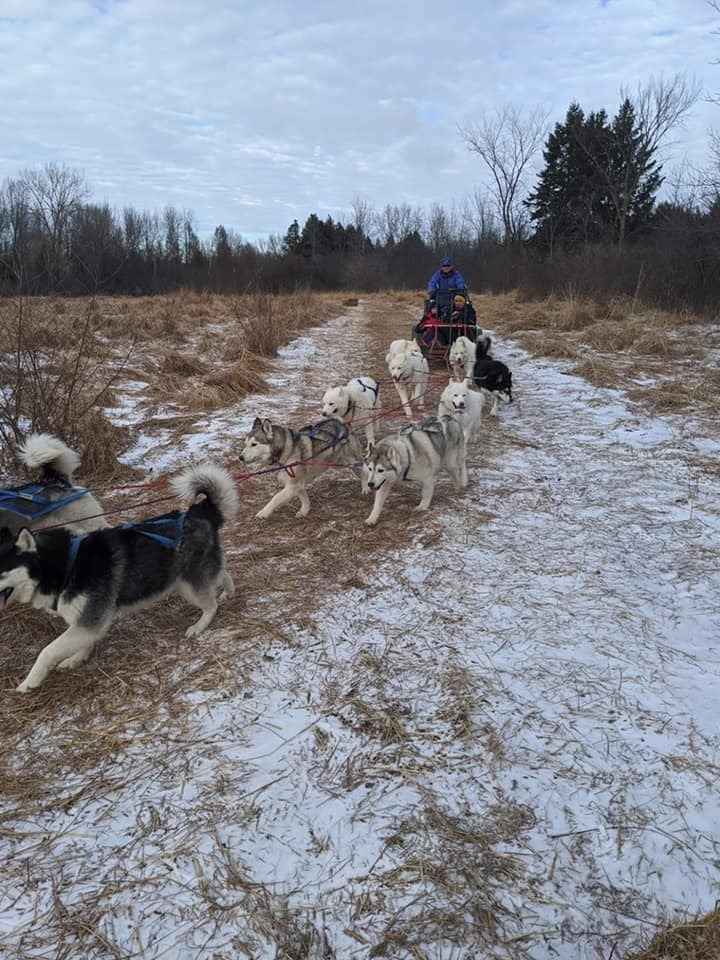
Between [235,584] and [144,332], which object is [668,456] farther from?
[144,332]

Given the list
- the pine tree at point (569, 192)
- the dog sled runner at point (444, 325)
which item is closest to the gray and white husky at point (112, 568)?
the dog sled runner at point (444, 325)

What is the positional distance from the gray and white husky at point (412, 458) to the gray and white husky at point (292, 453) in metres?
0.47

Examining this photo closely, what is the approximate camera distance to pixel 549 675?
2.93m

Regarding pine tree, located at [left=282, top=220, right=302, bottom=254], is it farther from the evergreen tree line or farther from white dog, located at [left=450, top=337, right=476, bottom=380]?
white dog, located at [left=450, top=337, right=476, bottom=380]

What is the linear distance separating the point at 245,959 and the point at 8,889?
2.86 ft

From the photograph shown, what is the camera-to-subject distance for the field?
1.88 metres

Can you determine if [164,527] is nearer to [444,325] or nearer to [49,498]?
[49,498]

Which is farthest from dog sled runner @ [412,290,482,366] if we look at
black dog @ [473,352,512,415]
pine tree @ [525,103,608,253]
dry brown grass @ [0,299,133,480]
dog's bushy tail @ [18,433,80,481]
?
pine tree @ [525,103,608,253]

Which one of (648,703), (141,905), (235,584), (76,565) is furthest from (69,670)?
(648,703)

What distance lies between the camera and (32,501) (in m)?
3.59

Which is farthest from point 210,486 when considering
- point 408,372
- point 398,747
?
point 408,372

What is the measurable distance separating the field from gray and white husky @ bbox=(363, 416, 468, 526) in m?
0.23

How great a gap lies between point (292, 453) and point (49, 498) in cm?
196

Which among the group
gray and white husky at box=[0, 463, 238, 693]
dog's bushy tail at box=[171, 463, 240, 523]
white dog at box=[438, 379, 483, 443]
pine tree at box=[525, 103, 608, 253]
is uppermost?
pine tree at box=[525, 103, 608, 253]
